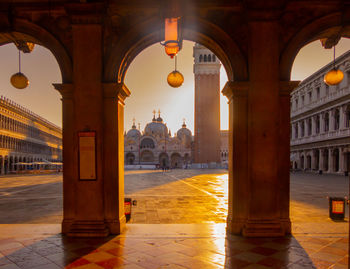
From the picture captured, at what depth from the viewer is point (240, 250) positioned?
4.58 metres

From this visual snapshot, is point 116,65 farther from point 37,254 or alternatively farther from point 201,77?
point 201,77

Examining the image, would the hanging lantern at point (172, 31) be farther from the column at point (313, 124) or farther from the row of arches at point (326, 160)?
the column at point (313, 124)

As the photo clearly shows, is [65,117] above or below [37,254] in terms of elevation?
above

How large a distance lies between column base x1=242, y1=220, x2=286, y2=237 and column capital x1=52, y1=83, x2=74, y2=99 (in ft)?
14.4

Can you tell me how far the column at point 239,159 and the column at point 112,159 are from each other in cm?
231

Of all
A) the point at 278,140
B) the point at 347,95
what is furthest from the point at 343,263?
the point at 347,95

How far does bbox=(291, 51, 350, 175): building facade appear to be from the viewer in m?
28.9

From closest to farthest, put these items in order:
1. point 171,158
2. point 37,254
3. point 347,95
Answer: point 37,254
point 347,95
point 171,158

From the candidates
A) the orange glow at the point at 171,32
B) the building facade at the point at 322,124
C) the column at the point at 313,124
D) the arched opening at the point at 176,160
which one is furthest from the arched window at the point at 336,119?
the arched opening at the point at 176,160

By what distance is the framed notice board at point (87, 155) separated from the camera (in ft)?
17.9

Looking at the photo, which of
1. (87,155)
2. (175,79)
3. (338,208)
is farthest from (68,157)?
(338,208)

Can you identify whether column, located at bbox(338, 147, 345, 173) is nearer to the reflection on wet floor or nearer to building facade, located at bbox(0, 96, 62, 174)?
the reflection on wet floor

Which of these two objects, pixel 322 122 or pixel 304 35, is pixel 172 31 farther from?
pixel 322 122

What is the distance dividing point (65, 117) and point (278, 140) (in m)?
4.33
